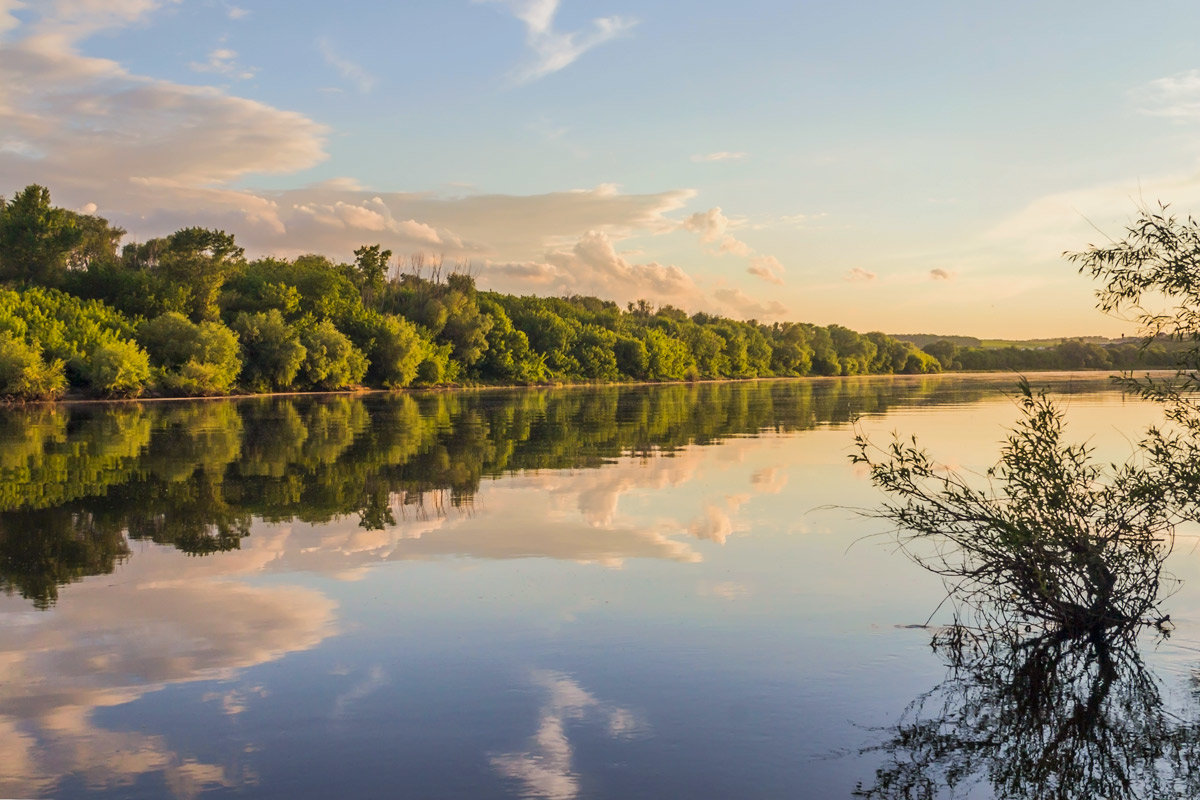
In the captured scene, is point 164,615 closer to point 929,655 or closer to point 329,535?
point 329,535

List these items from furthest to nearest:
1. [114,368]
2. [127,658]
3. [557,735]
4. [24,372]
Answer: [114,368] < [24,372] < [127,658] < [557,735]

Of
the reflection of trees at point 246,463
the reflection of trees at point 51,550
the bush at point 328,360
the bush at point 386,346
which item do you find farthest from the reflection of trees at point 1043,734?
the bush at point 386,346

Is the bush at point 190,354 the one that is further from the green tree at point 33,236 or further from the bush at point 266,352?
the green tree at point 33,236

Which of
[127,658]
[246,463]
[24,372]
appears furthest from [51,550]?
[24,372]

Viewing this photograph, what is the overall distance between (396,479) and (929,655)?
1563 cm

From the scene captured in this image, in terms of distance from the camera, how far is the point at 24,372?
57.3 metres

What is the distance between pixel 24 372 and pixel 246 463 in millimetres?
40142

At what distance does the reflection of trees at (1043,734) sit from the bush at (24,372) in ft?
201

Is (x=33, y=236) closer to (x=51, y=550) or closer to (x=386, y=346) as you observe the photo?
Result: (x=386, y=346)

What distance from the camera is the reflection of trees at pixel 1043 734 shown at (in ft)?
21.0

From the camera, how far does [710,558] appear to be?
1373cm

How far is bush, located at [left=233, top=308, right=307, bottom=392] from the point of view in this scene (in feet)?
256

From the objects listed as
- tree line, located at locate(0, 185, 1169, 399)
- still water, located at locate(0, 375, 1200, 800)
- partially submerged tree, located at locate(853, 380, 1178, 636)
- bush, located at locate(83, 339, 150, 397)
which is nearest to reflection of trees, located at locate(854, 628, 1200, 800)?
still water, located at locate(0, 375, 1200, 800)

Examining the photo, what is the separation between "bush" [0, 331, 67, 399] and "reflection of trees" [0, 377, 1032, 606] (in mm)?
5449
